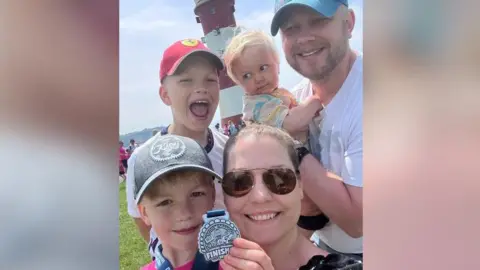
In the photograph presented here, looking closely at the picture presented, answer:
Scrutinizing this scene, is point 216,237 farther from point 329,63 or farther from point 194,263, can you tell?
point 329,63

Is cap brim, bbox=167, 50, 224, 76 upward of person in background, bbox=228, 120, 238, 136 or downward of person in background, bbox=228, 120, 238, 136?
upward

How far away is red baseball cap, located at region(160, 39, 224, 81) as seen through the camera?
6.50 ft

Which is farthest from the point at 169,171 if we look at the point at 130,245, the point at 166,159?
the point at 130,245

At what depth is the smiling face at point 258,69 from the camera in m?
1.93

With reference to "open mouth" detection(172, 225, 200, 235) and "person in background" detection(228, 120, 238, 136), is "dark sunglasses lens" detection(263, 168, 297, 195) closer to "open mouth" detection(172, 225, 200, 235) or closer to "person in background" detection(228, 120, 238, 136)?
"person in background" detection(228, 120, 238, 136)

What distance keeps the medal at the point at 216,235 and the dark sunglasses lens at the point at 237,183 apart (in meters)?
0.10

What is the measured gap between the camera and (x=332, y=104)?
1.95 meters

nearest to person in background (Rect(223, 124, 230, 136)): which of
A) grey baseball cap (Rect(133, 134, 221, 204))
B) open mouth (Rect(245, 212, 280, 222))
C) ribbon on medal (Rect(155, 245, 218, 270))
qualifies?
grey baseball cap (Rect(133, 134, 221, 204))

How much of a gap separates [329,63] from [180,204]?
792mm

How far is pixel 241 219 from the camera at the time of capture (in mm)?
1955

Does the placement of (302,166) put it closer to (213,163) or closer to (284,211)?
(284,211)

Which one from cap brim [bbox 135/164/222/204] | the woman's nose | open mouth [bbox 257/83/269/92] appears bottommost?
the woman's nose

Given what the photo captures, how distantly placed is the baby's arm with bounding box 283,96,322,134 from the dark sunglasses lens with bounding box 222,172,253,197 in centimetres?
24
